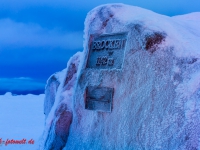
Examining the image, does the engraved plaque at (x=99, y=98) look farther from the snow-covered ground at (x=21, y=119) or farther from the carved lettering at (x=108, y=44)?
the snow-covered ground at (x=21, y=119)

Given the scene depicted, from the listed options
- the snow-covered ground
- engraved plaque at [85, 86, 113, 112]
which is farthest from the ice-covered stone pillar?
the snow-covered ground

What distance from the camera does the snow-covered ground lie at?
5878 millimetres

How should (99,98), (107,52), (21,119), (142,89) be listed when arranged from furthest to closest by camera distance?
(21,119) < (107,52) < (99,98) < (142,89)

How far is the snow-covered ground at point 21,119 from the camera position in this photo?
231 inches

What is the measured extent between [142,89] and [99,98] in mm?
562

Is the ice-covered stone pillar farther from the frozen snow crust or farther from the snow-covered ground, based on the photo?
the snow-covered ground

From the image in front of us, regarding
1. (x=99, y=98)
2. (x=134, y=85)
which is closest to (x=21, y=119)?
(x=99, y=98)

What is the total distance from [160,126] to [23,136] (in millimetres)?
4083

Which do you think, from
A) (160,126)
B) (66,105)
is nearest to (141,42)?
(160,126)

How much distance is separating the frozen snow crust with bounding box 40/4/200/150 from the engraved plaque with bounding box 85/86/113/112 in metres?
0.05

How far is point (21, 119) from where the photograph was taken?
784cm

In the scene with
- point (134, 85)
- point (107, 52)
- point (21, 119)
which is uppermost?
point (107, 52)

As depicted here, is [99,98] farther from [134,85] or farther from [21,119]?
[21,119]

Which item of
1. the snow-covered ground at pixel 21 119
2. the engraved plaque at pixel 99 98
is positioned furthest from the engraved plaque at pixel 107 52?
the snow-covered ground at pixel 21 119
